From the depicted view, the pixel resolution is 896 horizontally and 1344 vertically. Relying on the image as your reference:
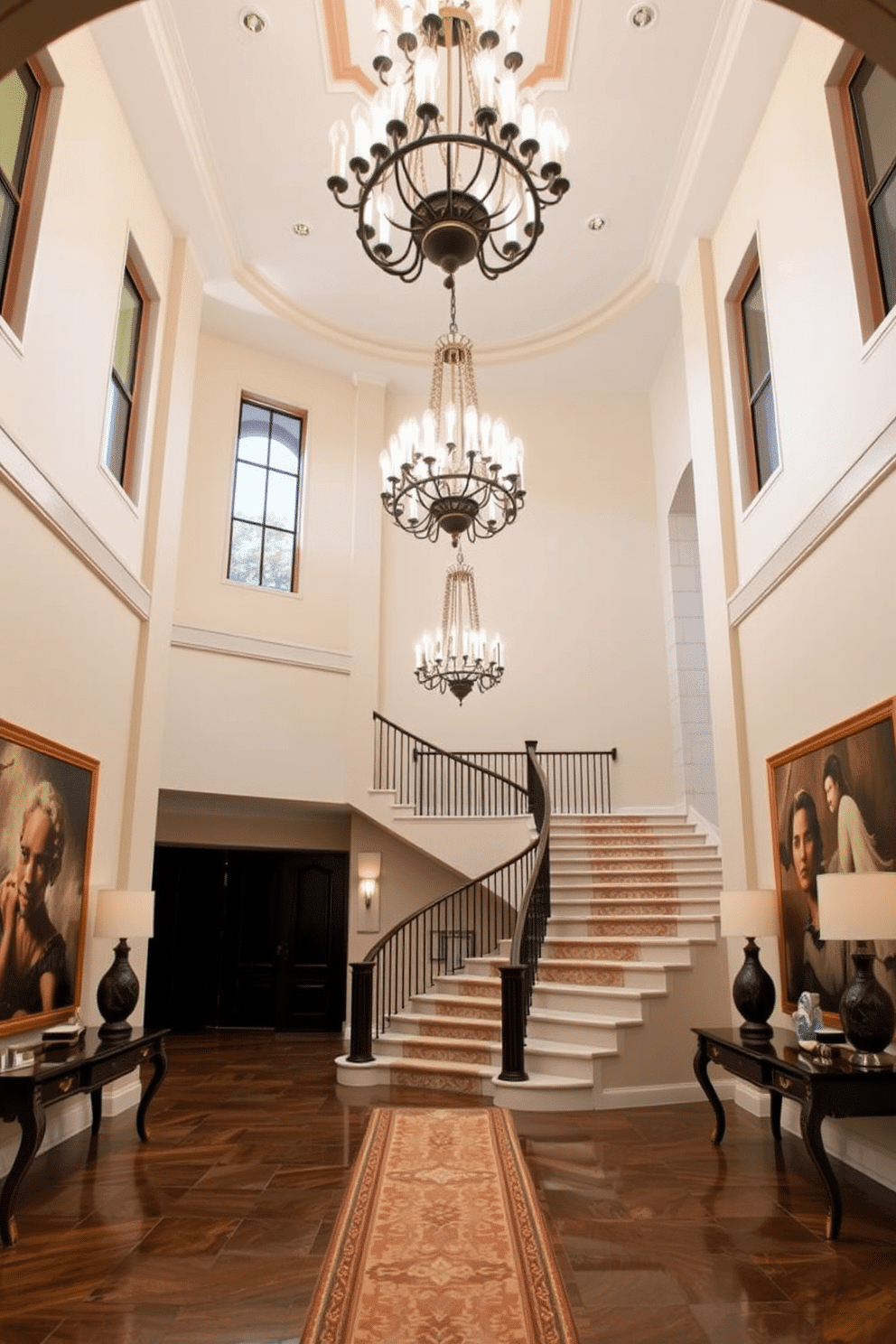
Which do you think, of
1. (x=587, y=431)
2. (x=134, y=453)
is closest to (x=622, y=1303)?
(x=134, y=453)

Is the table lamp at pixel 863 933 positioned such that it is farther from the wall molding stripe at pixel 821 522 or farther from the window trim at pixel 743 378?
the window trim at pixel 743 378

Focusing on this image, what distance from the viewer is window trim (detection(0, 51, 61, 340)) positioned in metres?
5.21

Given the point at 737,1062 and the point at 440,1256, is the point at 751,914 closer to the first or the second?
the point at 737,1062

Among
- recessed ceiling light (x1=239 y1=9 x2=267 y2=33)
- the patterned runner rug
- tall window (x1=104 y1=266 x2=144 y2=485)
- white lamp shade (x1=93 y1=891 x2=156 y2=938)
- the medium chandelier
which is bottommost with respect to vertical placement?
the patterned runner rug

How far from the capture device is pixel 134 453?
7.40 meters

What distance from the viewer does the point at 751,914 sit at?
5.57 m

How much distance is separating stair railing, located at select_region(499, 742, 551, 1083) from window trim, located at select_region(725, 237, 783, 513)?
3.54m

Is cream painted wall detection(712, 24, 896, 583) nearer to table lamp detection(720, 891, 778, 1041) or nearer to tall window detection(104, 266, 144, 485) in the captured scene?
table lamp detection(720, 891, 778, 1041)

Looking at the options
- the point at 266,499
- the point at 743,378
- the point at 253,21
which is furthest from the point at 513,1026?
the point at 253,21

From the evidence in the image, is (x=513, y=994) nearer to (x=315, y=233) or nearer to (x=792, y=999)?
(x=792, y=999)

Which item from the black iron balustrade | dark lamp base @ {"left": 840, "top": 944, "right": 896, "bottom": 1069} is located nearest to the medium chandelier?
dark lamp base @ {"left": 840, "top": 944, "right": 896, "bottom": 1069}

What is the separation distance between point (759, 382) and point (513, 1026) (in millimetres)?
5342

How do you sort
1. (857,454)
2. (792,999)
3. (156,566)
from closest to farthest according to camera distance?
1. (857,454)
2. (792,999)
3. (156,566)

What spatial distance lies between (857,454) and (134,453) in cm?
532
